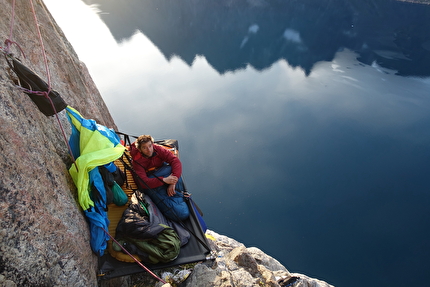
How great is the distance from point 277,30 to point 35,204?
36.4 metres

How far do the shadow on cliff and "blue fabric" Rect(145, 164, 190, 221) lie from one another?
792 inches

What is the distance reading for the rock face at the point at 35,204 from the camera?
2.30 meters

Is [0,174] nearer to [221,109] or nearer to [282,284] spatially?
[282,284]

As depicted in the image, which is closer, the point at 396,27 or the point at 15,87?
the point at 15,87

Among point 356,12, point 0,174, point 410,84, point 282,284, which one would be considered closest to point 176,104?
point 282,284

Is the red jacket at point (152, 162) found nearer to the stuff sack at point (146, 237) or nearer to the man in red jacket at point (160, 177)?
the man in red jacket at point (160, 177)

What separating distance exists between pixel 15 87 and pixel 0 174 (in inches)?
41.5

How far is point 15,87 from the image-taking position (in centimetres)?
283

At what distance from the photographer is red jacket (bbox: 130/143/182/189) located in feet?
14.4

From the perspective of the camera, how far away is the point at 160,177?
450cm

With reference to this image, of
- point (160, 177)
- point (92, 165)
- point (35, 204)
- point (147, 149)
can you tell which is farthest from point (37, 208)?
point (160, 177)

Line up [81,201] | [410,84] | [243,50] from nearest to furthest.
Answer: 1. [81,201]
2. [410,84]
3. [243,50]

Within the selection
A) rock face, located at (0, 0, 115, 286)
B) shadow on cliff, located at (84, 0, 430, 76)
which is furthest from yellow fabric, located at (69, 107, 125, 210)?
shadow on cliff, located at (84, 0, 430, 76)

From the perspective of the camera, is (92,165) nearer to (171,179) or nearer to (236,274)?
(171,179)
